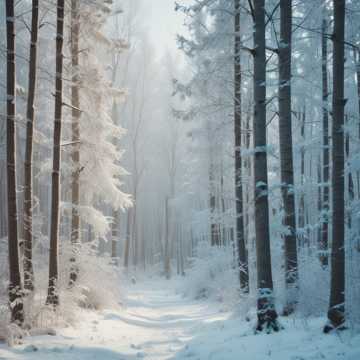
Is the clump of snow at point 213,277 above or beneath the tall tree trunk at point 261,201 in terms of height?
beneath

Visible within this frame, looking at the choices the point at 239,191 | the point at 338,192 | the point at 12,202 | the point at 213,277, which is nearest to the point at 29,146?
the point at 12,202

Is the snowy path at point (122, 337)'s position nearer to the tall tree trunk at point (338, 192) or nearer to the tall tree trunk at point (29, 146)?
the tall tree trunk at point (29, 146)

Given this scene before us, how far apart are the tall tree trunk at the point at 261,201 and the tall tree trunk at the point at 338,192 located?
1186mm

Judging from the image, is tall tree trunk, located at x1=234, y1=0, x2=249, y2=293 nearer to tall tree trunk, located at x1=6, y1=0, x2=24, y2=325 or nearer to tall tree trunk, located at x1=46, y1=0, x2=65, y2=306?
tall tree trunk, located at x1=46, y1=0, x2=65, y2=306

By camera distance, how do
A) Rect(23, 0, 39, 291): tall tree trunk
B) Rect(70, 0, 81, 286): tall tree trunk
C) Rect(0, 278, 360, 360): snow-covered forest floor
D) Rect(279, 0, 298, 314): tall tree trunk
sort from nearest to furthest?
Rect(0, 278, 360, 360): snow-covered forest floor < Rect(279, 0, 298, 314): tall tree trunk < Rect(23, 0, 39, 291): tall tree trunk < Rect(70, 0, 81, 286): tall tree trunk

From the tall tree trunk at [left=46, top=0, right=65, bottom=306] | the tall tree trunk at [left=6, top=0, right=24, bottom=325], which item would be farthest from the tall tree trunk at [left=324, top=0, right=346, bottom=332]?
the tall tree trunk at [left=46, top=0, right=65, bottom=306]

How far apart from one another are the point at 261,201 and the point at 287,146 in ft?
4.94

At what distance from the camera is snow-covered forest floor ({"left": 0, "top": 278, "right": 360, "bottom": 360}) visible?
4.82 meters

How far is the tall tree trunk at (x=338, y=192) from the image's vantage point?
5298 millimetres

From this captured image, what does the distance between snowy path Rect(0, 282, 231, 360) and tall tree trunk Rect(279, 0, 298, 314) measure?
2.72 m

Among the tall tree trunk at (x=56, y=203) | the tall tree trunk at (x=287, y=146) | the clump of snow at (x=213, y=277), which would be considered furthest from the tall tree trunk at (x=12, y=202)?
the clump of snow at (x=213, y=277)

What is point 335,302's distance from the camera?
17.5ft

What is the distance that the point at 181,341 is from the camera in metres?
7.79

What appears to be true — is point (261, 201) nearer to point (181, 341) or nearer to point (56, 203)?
point (181, 341)
